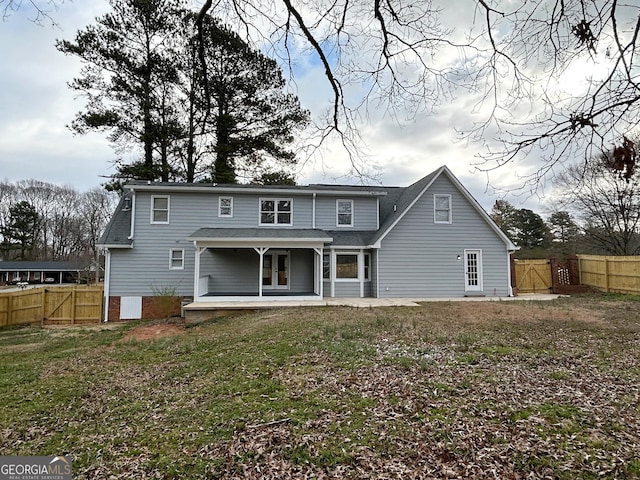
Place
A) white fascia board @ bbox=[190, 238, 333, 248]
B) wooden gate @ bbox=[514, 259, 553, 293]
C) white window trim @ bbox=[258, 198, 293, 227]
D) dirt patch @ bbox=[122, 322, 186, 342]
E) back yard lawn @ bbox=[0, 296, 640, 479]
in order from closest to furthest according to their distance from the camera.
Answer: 1. back yard lawn @ bbox=[0, 296, 640, 479]
2. dirt patch @ bbox=[122, 322, 186, 342]
3. white fascia board @ bbox=[190, 238, 333, 248]
4. white window trim @ bbox=[258, 198, 293, 227]
5. wooden gate @ bbox=[514, 259, 553, 293]

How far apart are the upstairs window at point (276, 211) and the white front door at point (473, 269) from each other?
26.5 feet

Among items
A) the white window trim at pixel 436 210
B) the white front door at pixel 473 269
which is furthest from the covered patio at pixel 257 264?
the white front door at pixel 473 269

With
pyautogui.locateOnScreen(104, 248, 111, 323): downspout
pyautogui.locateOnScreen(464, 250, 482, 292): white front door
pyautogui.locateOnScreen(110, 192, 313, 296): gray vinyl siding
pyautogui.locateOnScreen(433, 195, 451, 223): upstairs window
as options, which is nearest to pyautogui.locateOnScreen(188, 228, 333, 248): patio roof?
pyautogui.locateOnScreen(110, 192, 313, 296): gray vinyl siding

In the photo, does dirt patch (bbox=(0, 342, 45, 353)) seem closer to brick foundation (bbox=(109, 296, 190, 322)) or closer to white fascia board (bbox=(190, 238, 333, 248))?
brick foundation (bbox=(109, 296, 190, 322))

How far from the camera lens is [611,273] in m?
16.0

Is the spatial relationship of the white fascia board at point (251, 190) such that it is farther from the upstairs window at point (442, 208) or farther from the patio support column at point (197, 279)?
the patio support column at point (197, 279)

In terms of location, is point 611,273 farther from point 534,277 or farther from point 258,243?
point 258,243

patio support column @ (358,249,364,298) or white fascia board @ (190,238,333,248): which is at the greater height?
white fascia board @ (190,238,333,248)

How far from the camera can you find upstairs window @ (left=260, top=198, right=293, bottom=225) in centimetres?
1620

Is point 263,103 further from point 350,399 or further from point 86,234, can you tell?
point 86,234

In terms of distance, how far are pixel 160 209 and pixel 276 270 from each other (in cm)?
565

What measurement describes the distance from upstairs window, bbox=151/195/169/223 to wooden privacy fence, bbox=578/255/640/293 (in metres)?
19.6

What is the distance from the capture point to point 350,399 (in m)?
4.17

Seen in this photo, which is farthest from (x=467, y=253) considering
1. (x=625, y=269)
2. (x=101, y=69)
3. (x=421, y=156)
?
(x=101, y=69)
